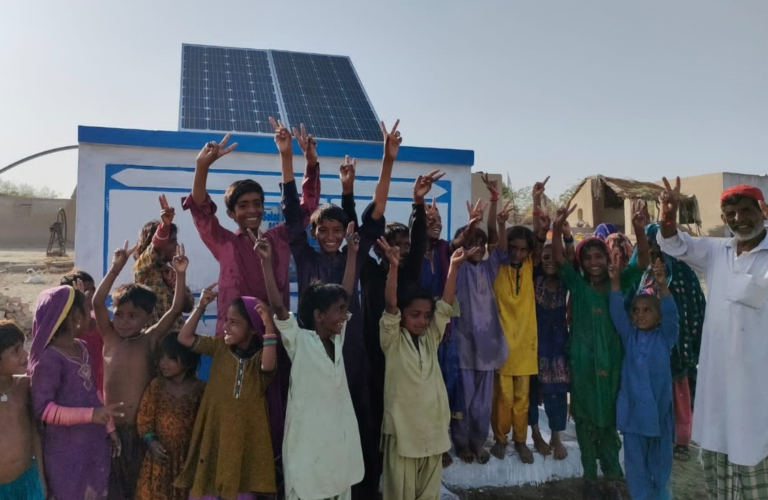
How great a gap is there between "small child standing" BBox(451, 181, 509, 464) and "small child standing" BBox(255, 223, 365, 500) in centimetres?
116

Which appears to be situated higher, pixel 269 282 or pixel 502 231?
pixel 502 231

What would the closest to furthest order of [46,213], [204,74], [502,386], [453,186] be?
[502,386]
[453,186]
[204,74]
[46,213]

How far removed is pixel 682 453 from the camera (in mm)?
4273

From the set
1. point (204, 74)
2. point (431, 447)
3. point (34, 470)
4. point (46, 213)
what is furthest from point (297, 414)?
point (46, 213)

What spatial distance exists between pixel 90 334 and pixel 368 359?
5.33 ft

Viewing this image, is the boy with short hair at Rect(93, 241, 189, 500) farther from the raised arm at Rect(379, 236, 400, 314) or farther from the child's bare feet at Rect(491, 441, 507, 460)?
the child's bare feet at Rect(491, 441, 507, 460)

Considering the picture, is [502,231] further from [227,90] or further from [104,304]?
[227,90]

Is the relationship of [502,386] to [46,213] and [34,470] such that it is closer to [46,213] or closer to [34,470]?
[34,470]

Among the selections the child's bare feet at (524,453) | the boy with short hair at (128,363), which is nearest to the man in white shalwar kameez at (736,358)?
the child's bare feet at (524,453)

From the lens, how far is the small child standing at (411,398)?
111 inches

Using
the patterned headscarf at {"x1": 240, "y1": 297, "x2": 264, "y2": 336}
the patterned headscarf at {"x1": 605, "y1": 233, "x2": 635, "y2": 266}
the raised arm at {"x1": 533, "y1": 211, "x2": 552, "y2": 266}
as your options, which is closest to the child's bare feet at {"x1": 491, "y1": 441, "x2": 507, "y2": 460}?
the raised arm at {"x1": 533, "y1": 211, "x2": 552, "y2": 266}

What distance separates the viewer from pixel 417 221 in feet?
10.7

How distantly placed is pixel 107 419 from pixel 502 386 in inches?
92.4

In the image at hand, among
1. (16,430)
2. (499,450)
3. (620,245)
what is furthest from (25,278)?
(620,245)
